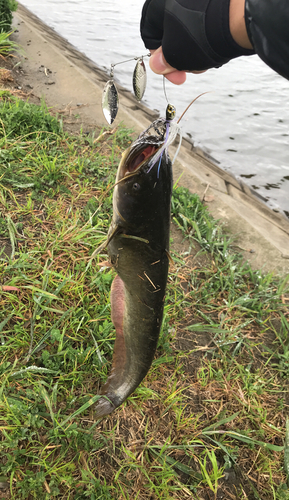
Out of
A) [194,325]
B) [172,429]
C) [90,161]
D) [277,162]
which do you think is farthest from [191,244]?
[277,162]

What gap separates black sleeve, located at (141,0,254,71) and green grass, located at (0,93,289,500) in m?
1.58

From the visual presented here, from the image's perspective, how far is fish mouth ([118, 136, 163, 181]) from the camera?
1.19 m

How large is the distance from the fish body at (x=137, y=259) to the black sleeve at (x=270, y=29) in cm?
48

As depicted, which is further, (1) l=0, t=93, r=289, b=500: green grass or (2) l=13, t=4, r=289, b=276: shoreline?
(2) l=13, t=4, r=289, b=276: shoreline

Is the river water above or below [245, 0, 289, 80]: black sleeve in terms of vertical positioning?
below

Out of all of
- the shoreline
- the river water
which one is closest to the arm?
the shoreline

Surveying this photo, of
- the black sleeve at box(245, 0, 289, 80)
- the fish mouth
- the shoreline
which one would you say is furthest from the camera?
the shoreline

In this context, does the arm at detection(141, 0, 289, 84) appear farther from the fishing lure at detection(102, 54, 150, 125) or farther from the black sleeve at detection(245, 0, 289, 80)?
the fishing lure at detection(102, 54, 150, 125)

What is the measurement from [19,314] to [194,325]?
54.1 inches

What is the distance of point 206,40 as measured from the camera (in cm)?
126

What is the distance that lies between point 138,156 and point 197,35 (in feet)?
1.84

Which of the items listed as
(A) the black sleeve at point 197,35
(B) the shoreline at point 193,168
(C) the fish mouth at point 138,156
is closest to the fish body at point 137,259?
(C) the fish mouth at point 138,156

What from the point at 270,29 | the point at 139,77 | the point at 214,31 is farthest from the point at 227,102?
the point at 270,29

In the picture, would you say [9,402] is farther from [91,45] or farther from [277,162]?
[91,45]
